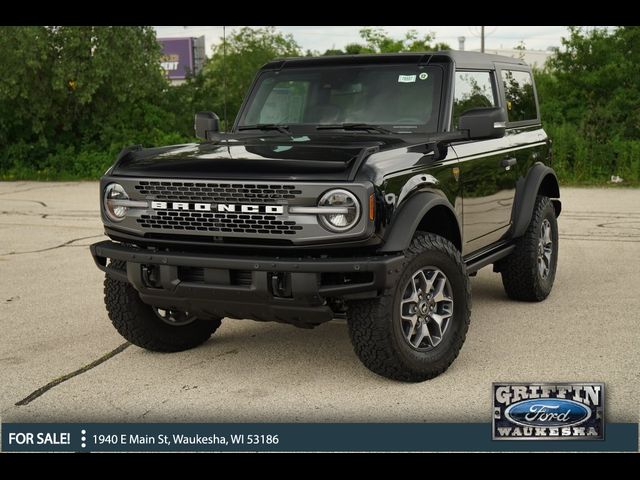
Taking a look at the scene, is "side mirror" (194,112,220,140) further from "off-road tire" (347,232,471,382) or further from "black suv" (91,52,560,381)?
"off-road tire" (347,232,471,382)

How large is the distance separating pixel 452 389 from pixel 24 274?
5357 mm

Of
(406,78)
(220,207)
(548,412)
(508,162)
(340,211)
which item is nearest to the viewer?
(548,412)

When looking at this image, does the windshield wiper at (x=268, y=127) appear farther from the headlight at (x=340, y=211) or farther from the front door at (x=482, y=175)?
the headlight at (x=340, y=211)

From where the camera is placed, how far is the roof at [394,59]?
6043 millimetres

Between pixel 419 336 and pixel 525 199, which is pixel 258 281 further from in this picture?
pixel 525 199

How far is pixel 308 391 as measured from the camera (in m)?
5.00

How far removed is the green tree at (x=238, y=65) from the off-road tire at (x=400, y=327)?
57.1ft

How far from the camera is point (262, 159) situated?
15.8ft

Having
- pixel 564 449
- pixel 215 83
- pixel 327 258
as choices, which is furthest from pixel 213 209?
pixel 215 83

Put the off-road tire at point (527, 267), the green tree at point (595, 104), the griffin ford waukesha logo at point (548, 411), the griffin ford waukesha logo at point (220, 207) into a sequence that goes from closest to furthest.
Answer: the griffin ford waukesha logo at point (548, 411) < the griffin ford waukesha logo at point (220, 207) < the off-road tire at point (527, 267) < the green tree at point (595, 104)

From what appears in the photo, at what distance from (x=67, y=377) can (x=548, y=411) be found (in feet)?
9.48

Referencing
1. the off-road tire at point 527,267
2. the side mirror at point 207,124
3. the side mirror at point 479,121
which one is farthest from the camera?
the off-road tire at point 527,267

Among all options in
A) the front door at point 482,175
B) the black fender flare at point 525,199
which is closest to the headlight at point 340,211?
the front door at point 482,175

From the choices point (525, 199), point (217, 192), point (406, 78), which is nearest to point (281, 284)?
point (217, 192)
